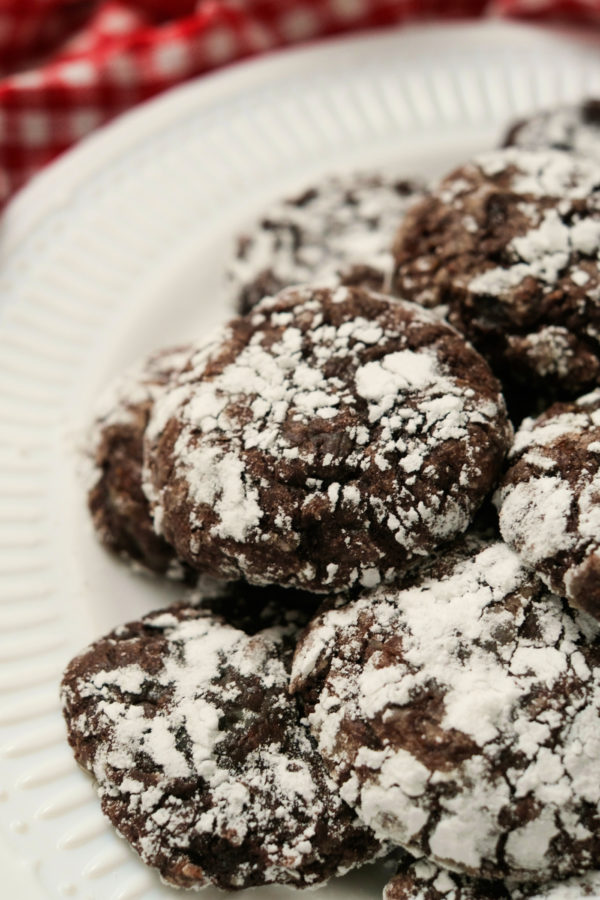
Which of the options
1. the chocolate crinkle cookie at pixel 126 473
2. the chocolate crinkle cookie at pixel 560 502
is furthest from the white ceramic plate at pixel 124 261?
the chocolate crinkle cookie at pixel 560 502

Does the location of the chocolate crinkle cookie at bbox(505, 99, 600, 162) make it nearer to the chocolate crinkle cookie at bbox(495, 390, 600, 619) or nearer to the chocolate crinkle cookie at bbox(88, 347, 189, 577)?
the chocolate crinkle cookie at bbox(495, 390, 600, 619)

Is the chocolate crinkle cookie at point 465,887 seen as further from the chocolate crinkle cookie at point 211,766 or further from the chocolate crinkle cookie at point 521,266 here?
the chocolate crinkle cookie at point 521,266

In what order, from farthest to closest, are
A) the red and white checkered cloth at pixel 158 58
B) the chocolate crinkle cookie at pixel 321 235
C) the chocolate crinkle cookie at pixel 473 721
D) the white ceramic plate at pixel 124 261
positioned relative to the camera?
1. the red and white checkered cloth at pixel 158 58
2. the chocolate crinkle cookie at pixel 321 235
3. the white ceramic plate at pixel 124 261
4. the chocolate crinkle cookie at pixel 473 721

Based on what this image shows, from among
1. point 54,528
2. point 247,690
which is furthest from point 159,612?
point 54,528

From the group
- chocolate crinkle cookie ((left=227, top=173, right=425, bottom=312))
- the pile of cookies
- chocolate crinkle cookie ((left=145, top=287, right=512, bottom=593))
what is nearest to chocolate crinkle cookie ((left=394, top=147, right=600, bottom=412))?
the pile of cookies

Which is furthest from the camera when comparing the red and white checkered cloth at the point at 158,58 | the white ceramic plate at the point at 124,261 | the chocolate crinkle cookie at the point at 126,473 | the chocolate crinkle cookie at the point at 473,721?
the red and white checkered cloth at the point at 158,58

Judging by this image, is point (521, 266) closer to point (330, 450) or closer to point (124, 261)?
point (330, 450)

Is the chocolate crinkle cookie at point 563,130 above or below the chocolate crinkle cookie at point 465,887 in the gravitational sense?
above

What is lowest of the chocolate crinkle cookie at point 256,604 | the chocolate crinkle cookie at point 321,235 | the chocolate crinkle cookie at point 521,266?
the chocolate crinkle cookie at point 256,604
